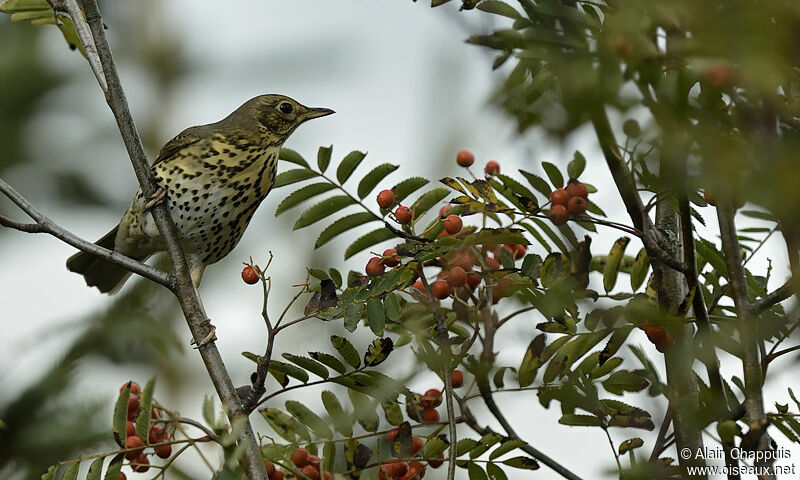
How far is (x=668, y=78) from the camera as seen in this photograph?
1.08 m

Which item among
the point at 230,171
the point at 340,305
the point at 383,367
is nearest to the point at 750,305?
the point at 340,305

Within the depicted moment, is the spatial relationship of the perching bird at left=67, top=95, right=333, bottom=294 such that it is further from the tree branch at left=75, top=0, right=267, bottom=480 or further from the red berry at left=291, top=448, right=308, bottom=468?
the red berry at left=291, top=448, right=308, bottom=468

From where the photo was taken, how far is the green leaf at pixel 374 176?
218 centimetres

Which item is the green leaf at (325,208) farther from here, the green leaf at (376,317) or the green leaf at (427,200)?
the green leaf at (376,317)

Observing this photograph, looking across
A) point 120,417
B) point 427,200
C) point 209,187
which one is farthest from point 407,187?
point 209,187

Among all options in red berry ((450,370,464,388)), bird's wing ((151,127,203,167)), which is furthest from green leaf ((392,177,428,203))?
bird's wing ((151,127,203,167))

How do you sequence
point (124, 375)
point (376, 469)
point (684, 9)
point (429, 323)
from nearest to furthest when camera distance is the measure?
point (684, 9)
point (429, 323)
point (376, 469)
point (124, 375)

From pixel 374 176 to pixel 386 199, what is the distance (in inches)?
5.1

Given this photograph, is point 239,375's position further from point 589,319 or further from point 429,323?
point 589,319

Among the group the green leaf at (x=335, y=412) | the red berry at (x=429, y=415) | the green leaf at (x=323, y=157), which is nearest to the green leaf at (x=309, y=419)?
the green leaf at (x=335, y=412)

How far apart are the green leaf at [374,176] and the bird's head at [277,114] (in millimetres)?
1669

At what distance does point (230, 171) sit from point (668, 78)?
2.64 metres

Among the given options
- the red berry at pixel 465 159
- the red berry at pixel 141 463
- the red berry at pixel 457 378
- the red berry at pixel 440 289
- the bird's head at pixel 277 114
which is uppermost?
the bird's head at pixel 277 114

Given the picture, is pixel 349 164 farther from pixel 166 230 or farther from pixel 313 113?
pixel 313 113
